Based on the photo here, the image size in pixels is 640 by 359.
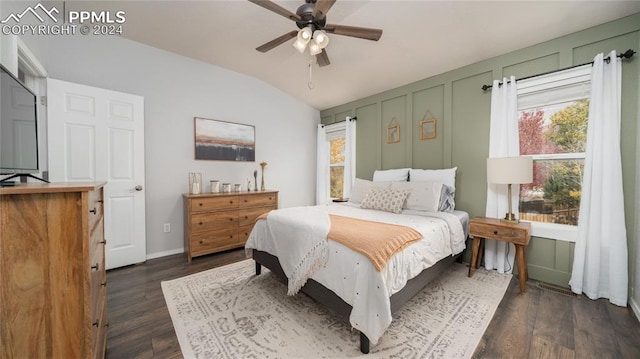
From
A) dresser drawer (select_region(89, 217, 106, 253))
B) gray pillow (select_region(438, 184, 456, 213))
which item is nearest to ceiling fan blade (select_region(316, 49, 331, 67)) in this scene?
gray pillow (select_region(438, 184, 456, 213))

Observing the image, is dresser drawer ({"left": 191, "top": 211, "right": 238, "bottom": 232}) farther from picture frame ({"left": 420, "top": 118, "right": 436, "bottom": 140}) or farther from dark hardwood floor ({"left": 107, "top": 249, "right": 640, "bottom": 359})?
picture frame ({"left": 420, "top": 118, "right": 436, "bottom": 140})

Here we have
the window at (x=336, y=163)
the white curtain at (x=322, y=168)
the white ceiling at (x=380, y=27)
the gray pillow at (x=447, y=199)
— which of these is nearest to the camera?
the white ceiling at (x=380, y=27)

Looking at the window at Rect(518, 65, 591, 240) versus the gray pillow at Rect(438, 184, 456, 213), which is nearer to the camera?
the window at Rect(518, 65, 591, 240)

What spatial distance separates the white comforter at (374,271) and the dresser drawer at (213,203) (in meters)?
1.27

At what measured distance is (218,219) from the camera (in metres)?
3.21

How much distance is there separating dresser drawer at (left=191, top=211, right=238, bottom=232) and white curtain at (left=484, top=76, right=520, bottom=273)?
329cm

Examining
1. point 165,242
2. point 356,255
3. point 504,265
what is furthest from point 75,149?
point 504,265

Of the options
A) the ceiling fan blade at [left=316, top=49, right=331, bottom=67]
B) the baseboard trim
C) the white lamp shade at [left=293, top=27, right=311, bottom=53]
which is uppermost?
the ceiling fan blade at [left=316, top=49, right=331, bottom=67]

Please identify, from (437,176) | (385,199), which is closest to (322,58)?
(385,199)

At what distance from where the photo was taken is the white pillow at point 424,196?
2627 mm

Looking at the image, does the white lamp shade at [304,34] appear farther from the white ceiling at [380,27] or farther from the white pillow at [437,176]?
the white pillow at [437,176]

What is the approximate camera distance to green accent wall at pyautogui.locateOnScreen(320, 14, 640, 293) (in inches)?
80.1

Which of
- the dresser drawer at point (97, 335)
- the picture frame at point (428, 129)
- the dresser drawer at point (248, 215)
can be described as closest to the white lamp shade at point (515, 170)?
the picture frame at point (428, 129)

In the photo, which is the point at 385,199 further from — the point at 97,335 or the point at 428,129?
the point at 97,335
